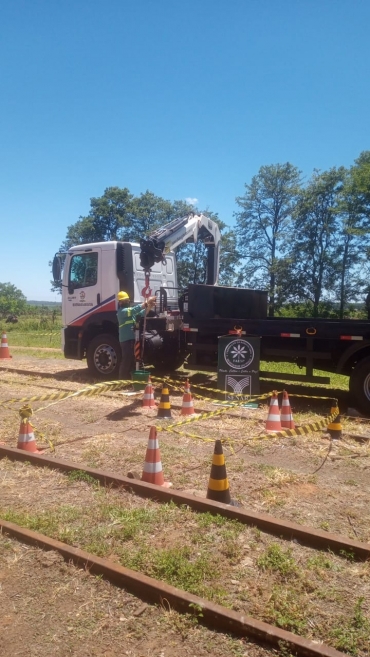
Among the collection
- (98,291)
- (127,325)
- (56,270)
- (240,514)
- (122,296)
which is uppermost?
(56,270)

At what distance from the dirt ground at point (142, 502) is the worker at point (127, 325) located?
0.67 meters

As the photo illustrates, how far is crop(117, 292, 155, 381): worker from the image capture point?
950 centimetres

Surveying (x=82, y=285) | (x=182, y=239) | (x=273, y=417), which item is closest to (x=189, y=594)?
(x=273, y=417)

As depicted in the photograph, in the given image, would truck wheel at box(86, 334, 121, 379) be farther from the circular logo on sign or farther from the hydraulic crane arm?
the circular logo on sign

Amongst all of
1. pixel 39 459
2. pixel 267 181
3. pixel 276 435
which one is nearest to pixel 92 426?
pixel 39 459

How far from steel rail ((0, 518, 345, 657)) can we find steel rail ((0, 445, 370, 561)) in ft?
3.54

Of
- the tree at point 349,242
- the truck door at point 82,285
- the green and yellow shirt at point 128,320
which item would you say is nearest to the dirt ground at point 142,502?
the green and yellow shirt at point 128,320

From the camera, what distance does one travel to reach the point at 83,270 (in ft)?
37.1

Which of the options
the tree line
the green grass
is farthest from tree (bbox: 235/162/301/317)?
the green grass

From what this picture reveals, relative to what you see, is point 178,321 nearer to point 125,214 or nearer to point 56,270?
point 56,270

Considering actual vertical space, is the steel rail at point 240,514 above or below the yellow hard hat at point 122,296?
below

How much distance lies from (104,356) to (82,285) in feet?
5.67

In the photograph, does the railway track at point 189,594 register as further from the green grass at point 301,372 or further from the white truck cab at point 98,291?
the green grass at point 301,372

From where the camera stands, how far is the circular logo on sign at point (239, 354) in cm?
896
